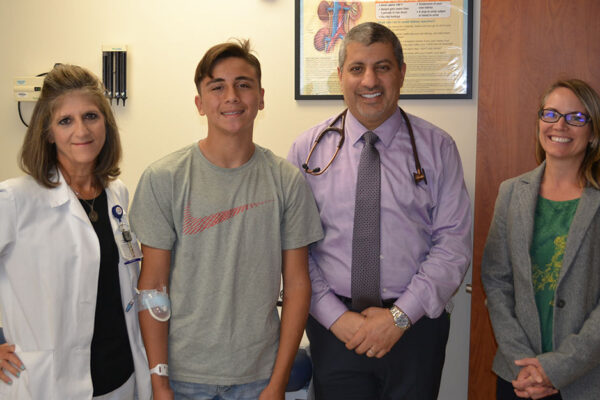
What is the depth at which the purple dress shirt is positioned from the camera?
1797 millimetres

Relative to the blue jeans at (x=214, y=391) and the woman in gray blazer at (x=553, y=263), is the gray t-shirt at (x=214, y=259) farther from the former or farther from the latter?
the woman in gray blazer at (x=553, y=263)

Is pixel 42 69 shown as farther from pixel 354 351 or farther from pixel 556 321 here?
pixel 556 321

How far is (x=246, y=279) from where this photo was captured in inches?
62.1

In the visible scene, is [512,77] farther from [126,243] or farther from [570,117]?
[126,243]

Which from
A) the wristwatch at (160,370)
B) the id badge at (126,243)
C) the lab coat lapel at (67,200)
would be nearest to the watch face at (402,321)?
the wristwatch at (160,370)

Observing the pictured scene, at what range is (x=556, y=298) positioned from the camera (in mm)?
1783

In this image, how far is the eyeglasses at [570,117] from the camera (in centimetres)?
184

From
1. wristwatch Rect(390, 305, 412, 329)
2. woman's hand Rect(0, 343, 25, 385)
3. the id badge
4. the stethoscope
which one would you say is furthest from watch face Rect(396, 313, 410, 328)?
woman's hand Rect(0, 343, 25, 385)

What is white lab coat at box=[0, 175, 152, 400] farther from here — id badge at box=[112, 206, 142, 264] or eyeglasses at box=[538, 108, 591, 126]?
eyeglasses at box=[538, 108, 591, 126]

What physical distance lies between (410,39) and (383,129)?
93 cm

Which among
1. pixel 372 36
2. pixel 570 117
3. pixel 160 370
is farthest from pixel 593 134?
pixel 160 370

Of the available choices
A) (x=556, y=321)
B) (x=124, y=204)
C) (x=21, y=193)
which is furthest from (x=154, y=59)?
(x=556, y=321)

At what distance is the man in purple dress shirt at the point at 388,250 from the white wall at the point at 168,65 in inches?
33.6

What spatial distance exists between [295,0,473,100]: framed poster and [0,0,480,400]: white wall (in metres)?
0.06
